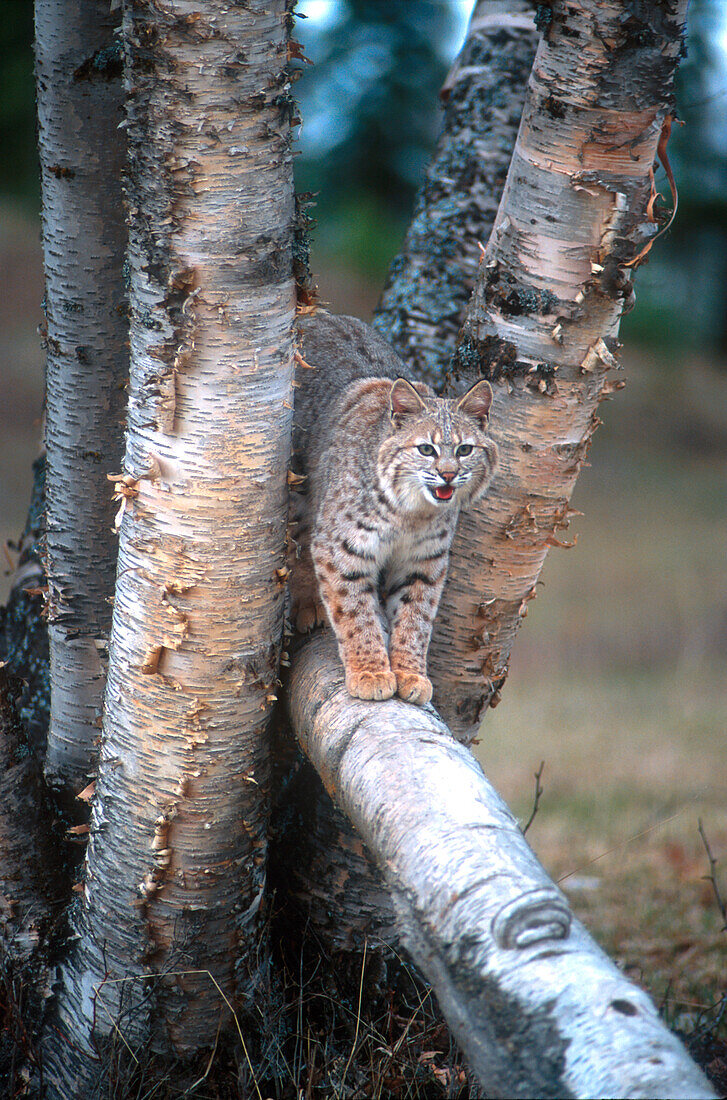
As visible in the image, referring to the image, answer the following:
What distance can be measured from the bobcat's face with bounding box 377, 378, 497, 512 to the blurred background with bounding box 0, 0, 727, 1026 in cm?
80

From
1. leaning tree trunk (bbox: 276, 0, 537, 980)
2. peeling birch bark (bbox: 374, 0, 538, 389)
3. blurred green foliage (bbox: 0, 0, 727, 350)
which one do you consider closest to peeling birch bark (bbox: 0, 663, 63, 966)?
leaning tree trunk (bbox: 276, 0, 537, 980)

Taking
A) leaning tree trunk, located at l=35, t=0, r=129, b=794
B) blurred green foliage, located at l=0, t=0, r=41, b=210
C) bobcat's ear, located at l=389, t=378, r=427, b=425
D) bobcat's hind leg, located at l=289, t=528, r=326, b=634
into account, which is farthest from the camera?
blurred green foliage, located at l=0, t=0, r=41, b=210

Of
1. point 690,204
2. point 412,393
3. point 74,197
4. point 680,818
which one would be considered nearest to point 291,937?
point 412,393

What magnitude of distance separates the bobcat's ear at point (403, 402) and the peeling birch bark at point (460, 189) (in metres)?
0.44

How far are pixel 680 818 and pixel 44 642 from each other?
12.7 feet

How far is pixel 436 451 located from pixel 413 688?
0.70 meters

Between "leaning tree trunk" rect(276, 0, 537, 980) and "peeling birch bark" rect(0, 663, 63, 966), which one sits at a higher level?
"leaning tree trunk" rect(276, 0, 537, 980)

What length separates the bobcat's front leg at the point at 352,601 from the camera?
2.37 meters

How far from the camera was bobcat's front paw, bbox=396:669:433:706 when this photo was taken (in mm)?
2205

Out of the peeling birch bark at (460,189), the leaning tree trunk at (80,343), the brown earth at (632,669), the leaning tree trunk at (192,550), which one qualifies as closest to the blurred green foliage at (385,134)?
the brown earth at (632,669)

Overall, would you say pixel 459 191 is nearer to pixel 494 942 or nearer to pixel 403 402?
pixel 403 402

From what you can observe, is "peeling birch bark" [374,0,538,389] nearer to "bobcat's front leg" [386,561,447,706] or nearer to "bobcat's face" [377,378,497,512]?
"bobcat's face" [377,378,497,512]

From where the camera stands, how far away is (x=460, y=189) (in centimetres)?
305

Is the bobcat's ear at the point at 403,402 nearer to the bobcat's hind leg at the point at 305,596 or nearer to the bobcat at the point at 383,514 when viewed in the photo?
the bobcat at the point at 383,514
